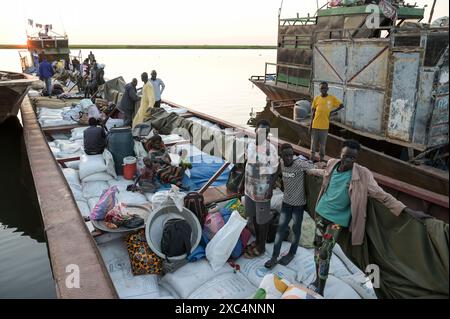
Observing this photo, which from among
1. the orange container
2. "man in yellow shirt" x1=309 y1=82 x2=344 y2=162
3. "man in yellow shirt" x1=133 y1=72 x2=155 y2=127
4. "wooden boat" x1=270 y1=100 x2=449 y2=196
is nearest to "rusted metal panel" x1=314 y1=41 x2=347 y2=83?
"wooden boat" x1=270 y1=100 x2=449 y2=196

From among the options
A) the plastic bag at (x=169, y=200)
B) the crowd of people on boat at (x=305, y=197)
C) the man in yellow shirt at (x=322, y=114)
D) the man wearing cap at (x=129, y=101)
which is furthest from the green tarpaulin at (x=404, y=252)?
the man wearing cap at (x=129, y=101)

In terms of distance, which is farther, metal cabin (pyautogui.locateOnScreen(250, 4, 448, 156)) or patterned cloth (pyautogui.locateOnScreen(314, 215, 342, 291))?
metal cabin (pyautogui.locateOnScreen(250, 4, 448, 156))

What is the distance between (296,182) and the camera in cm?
399

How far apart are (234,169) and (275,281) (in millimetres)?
2677

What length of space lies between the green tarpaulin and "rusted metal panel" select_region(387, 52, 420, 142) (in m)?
4.88

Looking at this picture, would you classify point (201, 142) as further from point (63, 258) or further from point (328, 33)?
point (328, 33)

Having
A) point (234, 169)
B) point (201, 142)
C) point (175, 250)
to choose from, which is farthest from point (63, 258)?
point (201, 142)

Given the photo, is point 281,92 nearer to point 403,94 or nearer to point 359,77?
point 359,77

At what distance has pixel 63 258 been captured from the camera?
3.94 m

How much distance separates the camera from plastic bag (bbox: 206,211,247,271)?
13.3 feet

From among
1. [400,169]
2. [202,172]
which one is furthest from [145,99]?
[400,169]

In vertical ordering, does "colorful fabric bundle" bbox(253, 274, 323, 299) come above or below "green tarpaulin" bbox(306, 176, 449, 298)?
below

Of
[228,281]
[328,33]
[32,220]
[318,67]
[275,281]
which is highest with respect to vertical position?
[328,33]

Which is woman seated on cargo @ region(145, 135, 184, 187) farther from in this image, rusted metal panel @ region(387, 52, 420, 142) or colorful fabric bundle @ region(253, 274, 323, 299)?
rusted metal panel @ region(387, 52, 420, 142)
